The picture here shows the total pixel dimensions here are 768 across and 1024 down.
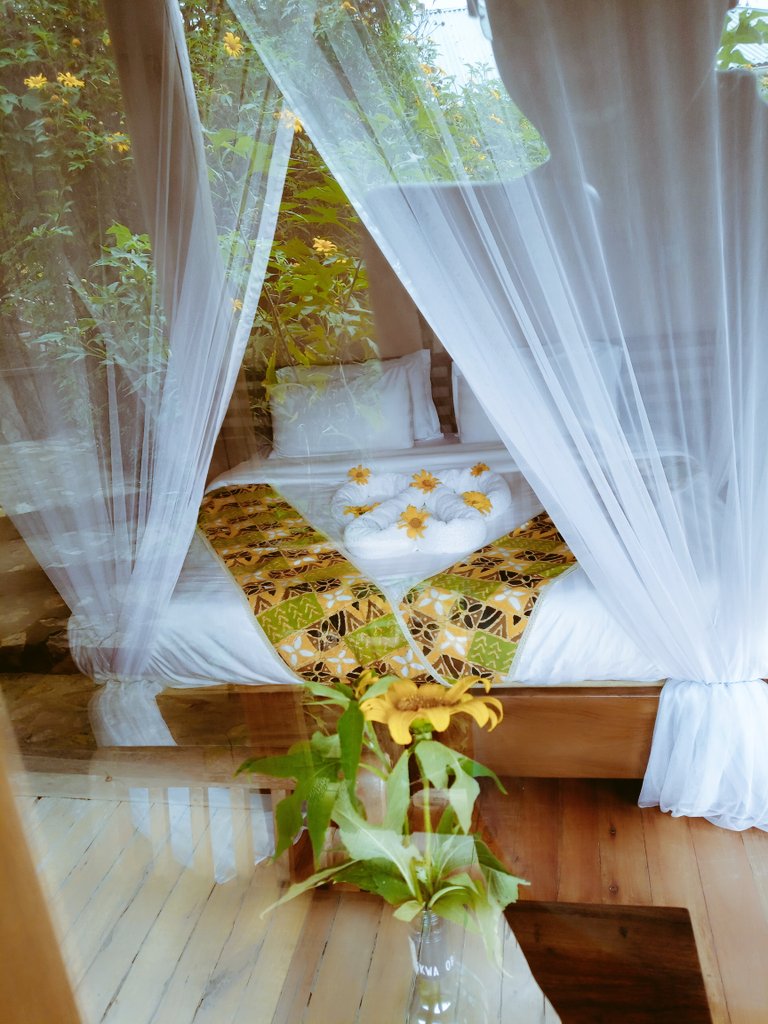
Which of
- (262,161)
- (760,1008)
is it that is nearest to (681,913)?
(760,1008)

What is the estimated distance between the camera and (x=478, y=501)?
2.07 m

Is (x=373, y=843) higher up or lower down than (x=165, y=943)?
higher up

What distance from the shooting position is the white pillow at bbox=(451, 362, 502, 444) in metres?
2.07

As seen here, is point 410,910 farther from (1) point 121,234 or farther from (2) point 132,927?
(1) point 121,234

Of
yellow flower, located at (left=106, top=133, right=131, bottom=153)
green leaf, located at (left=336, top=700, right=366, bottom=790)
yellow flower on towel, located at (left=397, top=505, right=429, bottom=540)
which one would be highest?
yellow flower, located at (left=106, top=133, right=131, bottom=153)

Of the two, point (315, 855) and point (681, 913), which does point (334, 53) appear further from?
point (681, 913)

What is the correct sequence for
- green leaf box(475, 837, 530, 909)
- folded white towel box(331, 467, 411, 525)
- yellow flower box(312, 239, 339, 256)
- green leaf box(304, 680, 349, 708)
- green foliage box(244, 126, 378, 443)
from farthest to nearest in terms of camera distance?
1. folded white towel box(331, 467, 411, 525)
2. yellow flower box(312, 239, 339, 256)
3. green foliage box(244, 126, 378, 443)
4. green leaf box(304, 680, 349, 708)
5. green leaf box(475, 837, 530, 909)

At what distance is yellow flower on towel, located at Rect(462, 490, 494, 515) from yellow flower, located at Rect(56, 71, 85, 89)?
1.25 m

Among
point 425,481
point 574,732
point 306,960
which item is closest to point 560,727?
point 574,732

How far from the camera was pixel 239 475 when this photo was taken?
6.52 ft

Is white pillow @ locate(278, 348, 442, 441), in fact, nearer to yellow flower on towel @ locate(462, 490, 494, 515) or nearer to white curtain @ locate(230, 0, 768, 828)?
yellow flower on towel @ locate(462, 490, 494, 515)

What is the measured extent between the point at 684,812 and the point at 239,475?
1319 mm

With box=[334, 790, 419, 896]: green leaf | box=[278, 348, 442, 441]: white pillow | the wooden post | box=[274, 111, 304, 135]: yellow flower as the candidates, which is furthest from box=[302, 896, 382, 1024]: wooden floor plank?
box=[274, 111, 304, 135]: yellow flower

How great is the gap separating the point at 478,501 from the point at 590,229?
836 mm
